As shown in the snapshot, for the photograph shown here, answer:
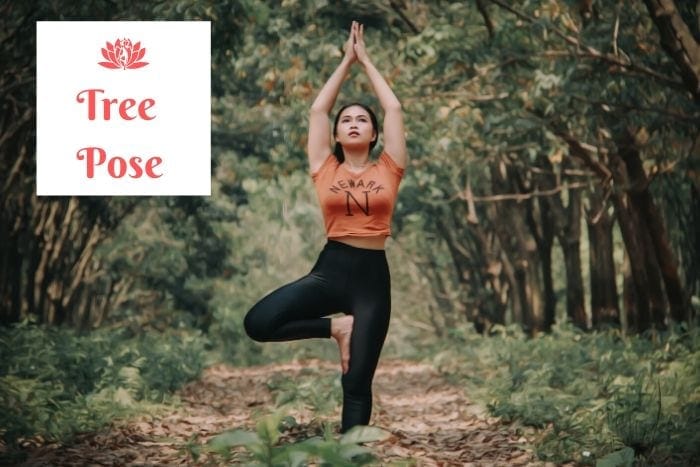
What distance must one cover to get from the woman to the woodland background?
11.0 ft

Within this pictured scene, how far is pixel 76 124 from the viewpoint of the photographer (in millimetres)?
12648

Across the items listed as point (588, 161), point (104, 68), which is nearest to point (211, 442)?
point (104, 68)

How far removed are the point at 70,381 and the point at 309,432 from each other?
5110 mm

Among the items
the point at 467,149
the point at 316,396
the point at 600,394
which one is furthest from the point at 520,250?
the point at 600,394

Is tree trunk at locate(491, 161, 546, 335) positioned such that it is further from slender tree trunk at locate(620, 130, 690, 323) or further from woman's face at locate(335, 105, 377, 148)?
woman's face at locate(335, 105, 377, 148)

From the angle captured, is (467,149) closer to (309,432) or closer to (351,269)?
(309,432)

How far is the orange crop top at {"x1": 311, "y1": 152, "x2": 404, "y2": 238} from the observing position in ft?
22.3

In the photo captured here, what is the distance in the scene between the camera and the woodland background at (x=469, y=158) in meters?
13.3

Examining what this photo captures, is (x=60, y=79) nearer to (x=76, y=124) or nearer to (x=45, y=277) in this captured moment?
(x=76, y=124)

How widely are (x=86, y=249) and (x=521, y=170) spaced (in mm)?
11712

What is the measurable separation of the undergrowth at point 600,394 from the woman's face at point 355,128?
2610mm

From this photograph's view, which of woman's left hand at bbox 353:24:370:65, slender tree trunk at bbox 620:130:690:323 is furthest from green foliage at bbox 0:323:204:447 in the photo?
slender tree trunk at bbox 620:130:690:323

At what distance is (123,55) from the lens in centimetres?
1288

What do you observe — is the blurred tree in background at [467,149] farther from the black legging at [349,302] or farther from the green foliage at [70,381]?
the black legging at [349,302]
